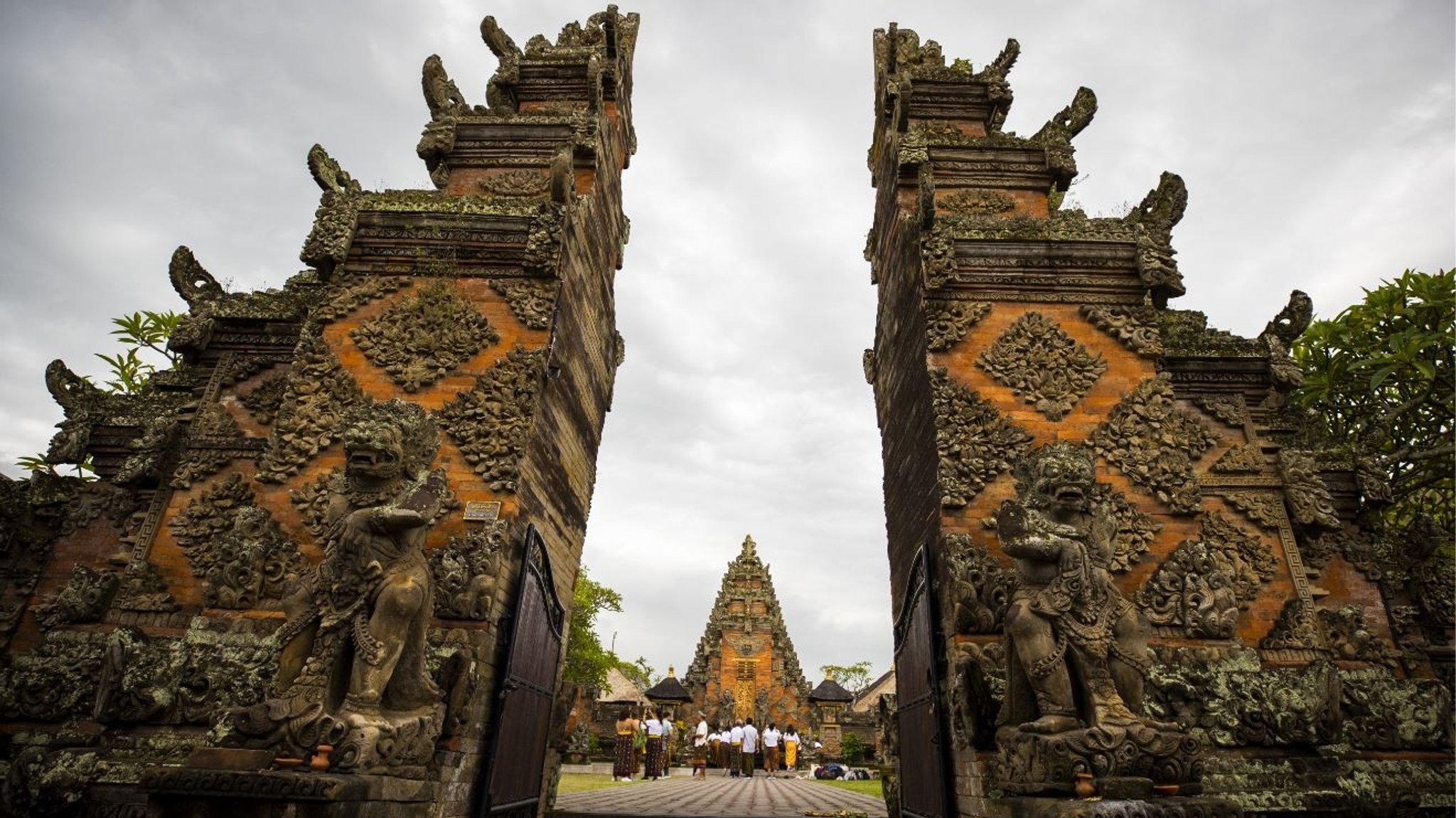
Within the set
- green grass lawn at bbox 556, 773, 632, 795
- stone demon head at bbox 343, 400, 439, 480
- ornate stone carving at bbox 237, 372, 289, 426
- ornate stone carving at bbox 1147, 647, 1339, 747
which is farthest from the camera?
green grass lawn at bbox 556, 773, 632, 795

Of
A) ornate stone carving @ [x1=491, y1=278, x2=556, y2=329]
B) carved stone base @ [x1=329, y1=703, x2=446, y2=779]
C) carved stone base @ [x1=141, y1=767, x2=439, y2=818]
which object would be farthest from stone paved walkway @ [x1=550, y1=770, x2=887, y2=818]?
ornate stone carving @ [x1=491, y1=278, x2=556, y2=329]

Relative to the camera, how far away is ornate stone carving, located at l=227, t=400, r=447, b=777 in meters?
4.39

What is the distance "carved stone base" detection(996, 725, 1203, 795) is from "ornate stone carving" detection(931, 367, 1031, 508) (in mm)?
2309

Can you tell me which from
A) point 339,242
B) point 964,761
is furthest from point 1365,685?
point 339,242

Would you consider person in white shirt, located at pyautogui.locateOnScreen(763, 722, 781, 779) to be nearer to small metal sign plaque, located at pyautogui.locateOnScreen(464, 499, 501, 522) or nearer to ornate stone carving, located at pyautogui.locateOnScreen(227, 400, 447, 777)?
small metal sign plaque, located at pyautogui.locateOnScreen(464, 499, 501, 522)

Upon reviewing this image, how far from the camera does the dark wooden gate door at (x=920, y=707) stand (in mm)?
5879

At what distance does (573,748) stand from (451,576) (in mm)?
17429

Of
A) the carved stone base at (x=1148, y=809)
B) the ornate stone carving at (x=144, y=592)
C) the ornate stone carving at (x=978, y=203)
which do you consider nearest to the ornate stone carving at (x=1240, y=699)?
the carved stone base at (x=1148, y=809)

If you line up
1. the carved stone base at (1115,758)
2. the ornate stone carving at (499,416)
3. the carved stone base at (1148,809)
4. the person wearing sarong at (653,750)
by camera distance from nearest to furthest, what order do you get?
the carved stone base at (1148,809), the carved stone base at (1115,758), the ornate stone carving at (499,416), the person wearing sarong at (653,750)

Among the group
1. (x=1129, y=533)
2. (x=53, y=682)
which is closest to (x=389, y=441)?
(x=53, y=682)

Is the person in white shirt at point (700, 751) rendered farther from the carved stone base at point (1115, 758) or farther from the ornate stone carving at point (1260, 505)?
the carved stone base at point (1115, 758)

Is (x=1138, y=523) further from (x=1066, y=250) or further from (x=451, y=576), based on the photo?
(x=451, y=576)

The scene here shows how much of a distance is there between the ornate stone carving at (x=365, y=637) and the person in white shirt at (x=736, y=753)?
18.0 m

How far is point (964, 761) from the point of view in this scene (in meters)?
5.62
